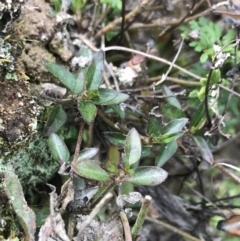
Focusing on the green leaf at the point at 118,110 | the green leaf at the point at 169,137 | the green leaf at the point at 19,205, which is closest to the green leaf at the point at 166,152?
the green leaf at the point at 169,137

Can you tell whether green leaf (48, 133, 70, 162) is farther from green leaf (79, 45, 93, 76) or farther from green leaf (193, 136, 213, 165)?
green leaf (193, 136, 213, 165)

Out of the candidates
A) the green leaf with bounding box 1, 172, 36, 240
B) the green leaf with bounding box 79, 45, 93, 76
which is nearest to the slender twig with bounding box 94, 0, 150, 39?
the green leaf with bounding box 79, 45, 93, 76

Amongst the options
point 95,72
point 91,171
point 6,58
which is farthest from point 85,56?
point 91,171

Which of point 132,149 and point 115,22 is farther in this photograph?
point 115,22

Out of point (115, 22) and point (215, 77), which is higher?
point (115, 22)

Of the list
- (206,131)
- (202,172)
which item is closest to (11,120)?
(206,131)

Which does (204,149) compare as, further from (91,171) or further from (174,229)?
(91,171)

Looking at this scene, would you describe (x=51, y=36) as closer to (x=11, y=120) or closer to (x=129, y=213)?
(x=11, y=120)
